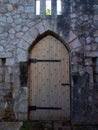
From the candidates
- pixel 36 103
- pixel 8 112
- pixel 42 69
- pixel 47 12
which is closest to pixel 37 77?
pixel 42 69

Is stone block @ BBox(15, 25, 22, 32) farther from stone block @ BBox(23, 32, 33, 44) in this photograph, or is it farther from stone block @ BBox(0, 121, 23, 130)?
stone block @ BBox(0, 121, 23, 130)

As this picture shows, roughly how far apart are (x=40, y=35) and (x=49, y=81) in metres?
1.13

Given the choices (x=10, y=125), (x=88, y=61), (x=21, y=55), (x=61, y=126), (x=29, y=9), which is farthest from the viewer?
(x=29, y=9)

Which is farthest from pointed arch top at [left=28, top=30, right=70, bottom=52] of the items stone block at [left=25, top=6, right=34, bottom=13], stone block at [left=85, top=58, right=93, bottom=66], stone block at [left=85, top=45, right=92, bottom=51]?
stone block at [left=25, top=6, right=34, bottom=13]

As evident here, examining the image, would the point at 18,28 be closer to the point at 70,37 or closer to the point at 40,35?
the point at 40,35

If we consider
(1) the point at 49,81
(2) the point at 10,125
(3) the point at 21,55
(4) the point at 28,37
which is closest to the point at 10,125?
(2) the point at 10,125

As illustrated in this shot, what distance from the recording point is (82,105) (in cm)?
614

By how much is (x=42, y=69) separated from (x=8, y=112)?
1301 millimetres

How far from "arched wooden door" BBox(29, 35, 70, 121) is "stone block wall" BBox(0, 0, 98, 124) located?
22 cm

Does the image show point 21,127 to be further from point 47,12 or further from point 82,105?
point 47,12

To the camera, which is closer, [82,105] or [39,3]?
[82,105]

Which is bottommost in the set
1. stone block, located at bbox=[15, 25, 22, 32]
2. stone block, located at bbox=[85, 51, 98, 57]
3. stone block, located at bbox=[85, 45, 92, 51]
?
stone block, located at bbox=[85, 51, 98, 57]

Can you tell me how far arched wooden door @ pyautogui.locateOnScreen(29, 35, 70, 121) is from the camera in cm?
638

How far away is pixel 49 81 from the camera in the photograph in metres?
6.45
